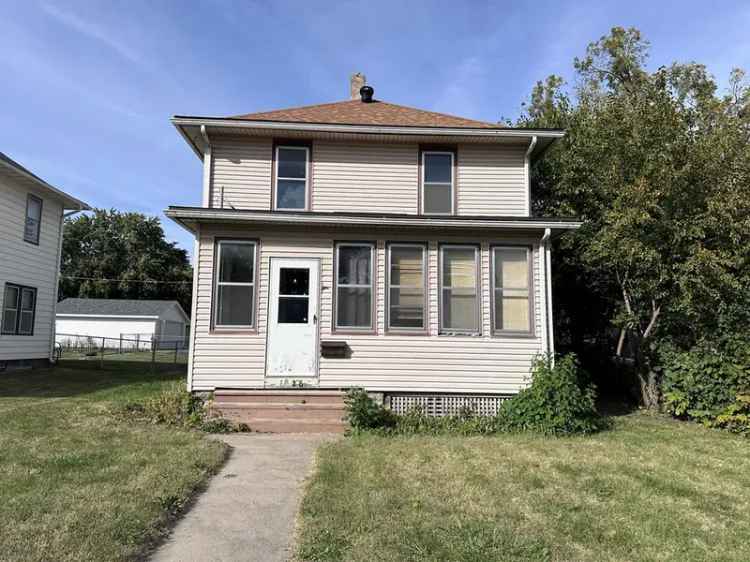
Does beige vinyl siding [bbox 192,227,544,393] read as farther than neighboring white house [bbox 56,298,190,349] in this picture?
No

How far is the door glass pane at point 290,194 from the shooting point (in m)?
9.75

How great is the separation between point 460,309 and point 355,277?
1921 millimetres

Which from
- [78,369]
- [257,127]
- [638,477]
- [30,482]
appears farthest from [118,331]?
[638,477]

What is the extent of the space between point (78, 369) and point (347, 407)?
1130 cm

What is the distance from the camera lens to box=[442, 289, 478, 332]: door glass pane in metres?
9.03

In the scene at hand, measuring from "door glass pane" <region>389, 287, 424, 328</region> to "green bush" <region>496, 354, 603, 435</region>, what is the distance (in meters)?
2.06

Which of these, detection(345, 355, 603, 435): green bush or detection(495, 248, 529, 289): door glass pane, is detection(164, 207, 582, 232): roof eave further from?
detection(345, 355, 603, 435): green bush

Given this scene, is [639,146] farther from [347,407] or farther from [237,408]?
[237,408]

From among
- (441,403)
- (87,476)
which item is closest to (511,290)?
(441,403)

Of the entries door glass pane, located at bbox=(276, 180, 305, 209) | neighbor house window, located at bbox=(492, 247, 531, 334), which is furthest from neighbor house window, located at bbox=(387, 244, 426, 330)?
door glass pane, located at bbox=(276, 180, 305, 209)

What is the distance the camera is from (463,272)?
9.16 m

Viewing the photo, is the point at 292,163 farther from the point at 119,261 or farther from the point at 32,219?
the point at 119,261

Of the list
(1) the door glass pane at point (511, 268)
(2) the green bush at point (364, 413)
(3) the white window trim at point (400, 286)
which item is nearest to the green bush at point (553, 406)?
(1) the door glass pane at point (511, 268)

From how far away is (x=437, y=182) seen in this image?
391 inches
